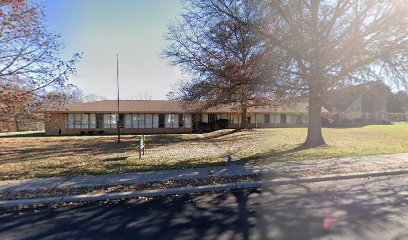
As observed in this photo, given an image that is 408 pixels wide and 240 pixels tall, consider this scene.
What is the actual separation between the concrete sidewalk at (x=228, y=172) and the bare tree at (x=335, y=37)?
4.13 meters

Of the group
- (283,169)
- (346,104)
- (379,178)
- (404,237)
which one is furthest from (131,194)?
(346,104)

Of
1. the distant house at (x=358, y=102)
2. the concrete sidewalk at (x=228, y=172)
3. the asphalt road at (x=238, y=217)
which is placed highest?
the distant house at (x=358, y=102)

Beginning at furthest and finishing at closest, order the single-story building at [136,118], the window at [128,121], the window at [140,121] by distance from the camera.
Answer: the window at [140,121] → the window at [128,121] → the single-story building at [136,118]

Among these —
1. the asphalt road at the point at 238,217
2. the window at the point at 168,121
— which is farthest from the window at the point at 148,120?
the asphalt road at the point at 238,217

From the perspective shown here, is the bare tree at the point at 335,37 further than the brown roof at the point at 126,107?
No

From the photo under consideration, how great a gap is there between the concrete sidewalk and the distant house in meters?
5.27

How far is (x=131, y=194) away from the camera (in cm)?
631

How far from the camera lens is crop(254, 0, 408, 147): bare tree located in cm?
1031

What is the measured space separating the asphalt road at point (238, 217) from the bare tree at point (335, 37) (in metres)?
5.92

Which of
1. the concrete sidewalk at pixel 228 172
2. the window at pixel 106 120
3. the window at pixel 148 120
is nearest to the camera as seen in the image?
the concrete sidewalk at pixel 228 172

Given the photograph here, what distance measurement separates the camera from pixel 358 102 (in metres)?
53.3

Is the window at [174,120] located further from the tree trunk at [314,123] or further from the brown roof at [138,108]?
the tree trunk at [314,123]

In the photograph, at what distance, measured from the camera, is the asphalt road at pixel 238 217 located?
417 cm

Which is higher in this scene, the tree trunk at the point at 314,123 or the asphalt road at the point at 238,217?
the tree trunk at the point at 314,123
